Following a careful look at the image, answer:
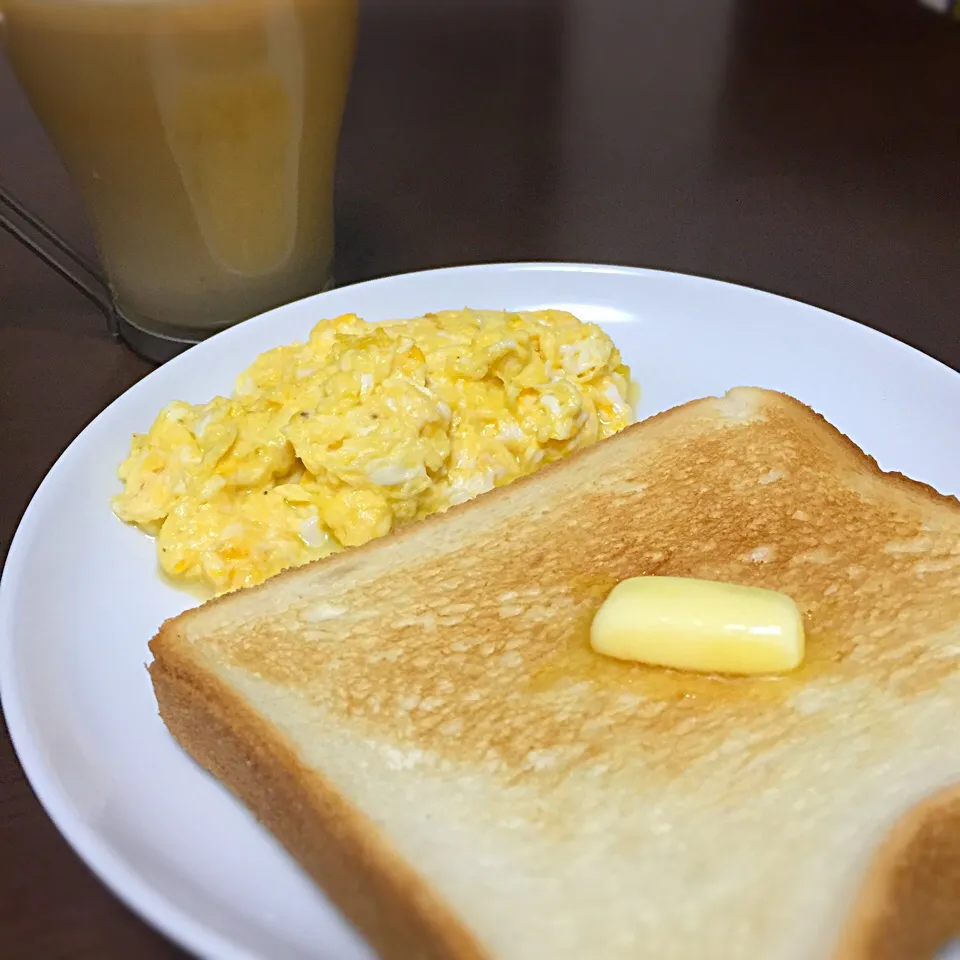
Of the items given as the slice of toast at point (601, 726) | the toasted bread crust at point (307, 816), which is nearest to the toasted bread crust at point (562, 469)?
the slice of toast at point (601, 726)

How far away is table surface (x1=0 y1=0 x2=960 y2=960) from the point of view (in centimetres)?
193

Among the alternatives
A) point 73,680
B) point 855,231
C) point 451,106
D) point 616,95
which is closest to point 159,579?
point 73,680

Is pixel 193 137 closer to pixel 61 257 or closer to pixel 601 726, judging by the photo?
pixel 61 257

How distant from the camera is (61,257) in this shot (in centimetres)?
209

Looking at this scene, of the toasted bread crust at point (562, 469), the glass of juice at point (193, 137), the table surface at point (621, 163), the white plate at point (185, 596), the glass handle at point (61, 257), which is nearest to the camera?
the white plate at point (185, 596)

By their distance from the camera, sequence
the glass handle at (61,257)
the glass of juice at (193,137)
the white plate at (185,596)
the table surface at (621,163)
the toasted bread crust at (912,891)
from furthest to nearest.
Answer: the table surface at (621,163) → the glass handle at (61,257) → the glass of juice at (193,137) → the white plate at (185,596) → the toasted bread crust at (912,891)

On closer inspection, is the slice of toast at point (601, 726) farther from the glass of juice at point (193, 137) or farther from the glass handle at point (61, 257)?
the glass handle at point (61, 257)

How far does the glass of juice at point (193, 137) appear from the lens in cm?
138

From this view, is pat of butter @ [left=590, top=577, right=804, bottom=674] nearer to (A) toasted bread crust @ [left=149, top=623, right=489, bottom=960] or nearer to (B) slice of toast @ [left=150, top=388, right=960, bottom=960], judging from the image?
(B) slice of toast @ [left=150, top=388, right=960, bottom=960]

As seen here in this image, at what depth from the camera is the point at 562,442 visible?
145 centimetres

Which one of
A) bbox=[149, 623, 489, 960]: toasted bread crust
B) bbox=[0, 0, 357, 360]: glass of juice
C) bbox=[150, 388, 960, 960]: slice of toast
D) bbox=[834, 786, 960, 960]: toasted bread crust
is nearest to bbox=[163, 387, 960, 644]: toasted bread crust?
bbox=[150, 388, 960, 960]: slice of toast

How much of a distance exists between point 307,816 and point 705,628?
444mm

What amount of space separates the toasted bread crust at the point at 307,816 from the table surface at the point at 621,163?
23cm

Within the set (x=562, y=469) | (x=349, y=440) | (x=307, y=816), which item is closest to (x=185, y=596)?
(x=349, y=440)
